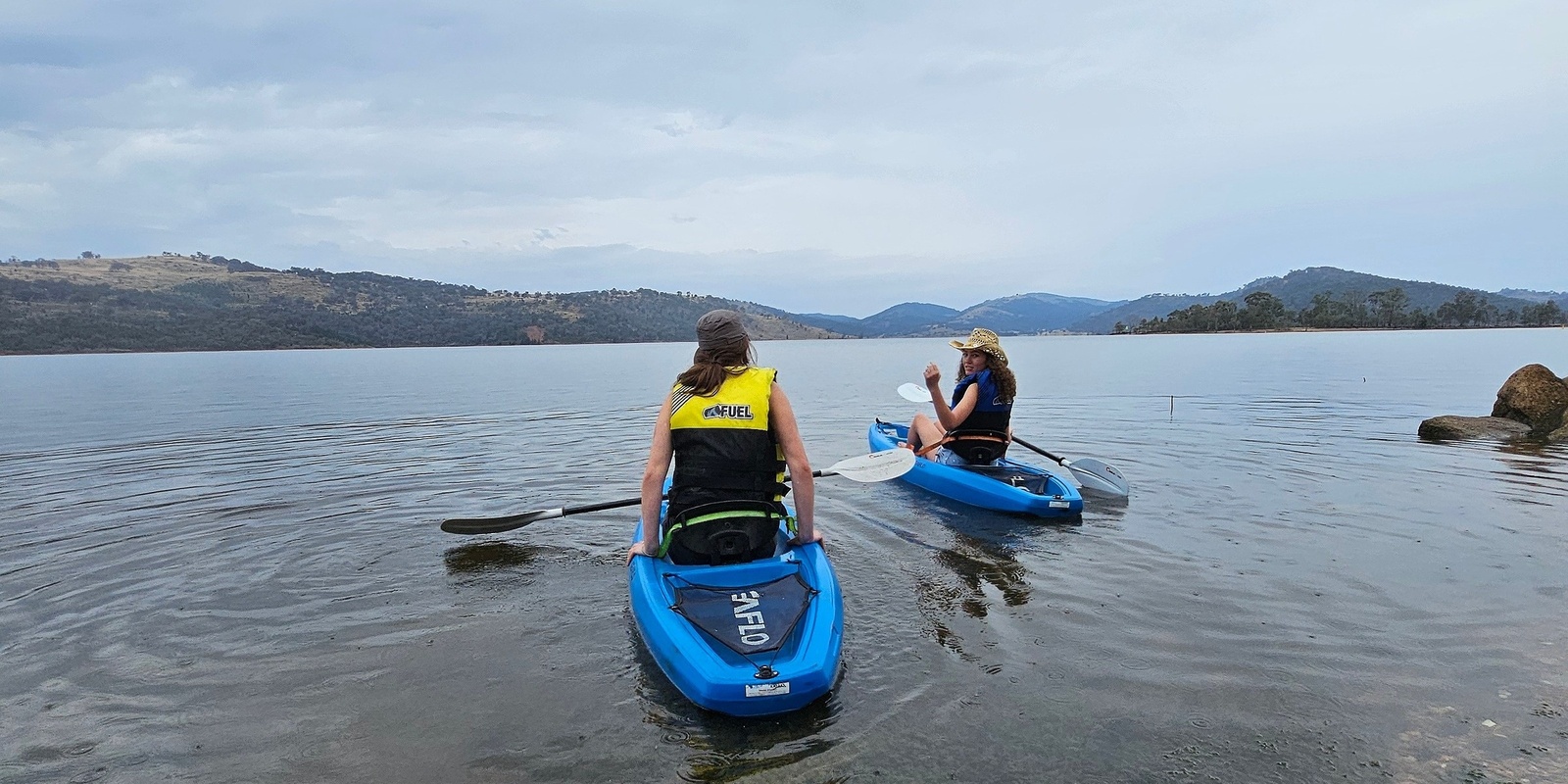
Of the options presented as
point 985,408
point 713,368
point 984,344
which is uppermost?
point 984,344

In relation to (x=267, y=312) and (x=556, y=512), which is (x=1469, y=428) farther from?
(x=267, y=312)

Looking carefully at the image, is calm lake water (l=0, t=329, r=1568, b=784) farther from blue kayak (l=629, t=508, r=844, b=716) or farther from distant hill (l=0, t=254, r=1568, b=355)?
distant hill (l=0, t=254, r=1568, b=355)

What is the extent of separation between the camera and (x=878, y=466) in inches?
337

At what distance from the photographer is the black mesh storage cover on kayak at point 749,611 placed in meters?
4.86

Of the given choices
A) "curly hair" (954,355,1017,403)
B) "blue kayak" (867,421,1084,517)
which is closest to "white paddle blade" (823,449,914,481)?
"blue kayak" (867,421,1084,517)

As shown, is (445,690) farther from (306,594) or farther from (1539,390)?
(1539,390)

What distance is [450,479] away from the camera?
1274 cm

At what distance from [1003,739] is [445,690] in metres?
3.42

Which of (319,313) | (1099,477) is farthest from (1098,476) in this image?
(319,313)

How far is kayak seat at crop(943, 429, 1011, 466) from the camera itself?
1064 centimetres

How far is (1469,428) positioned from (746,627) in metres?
16.7

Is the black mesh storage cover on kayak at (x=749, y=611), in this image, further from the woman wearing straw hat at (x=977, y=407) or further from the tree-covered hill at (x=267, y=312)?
the tree-covered hill at (x=267, y=312)

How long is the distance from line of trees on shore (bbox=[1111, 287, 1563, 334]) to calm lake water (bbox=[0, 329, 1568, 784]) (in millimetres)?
144520

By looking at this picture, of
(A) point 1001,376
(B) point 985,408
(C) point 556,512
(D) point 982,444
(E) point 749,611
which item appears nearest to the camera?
(E) point 749,611
